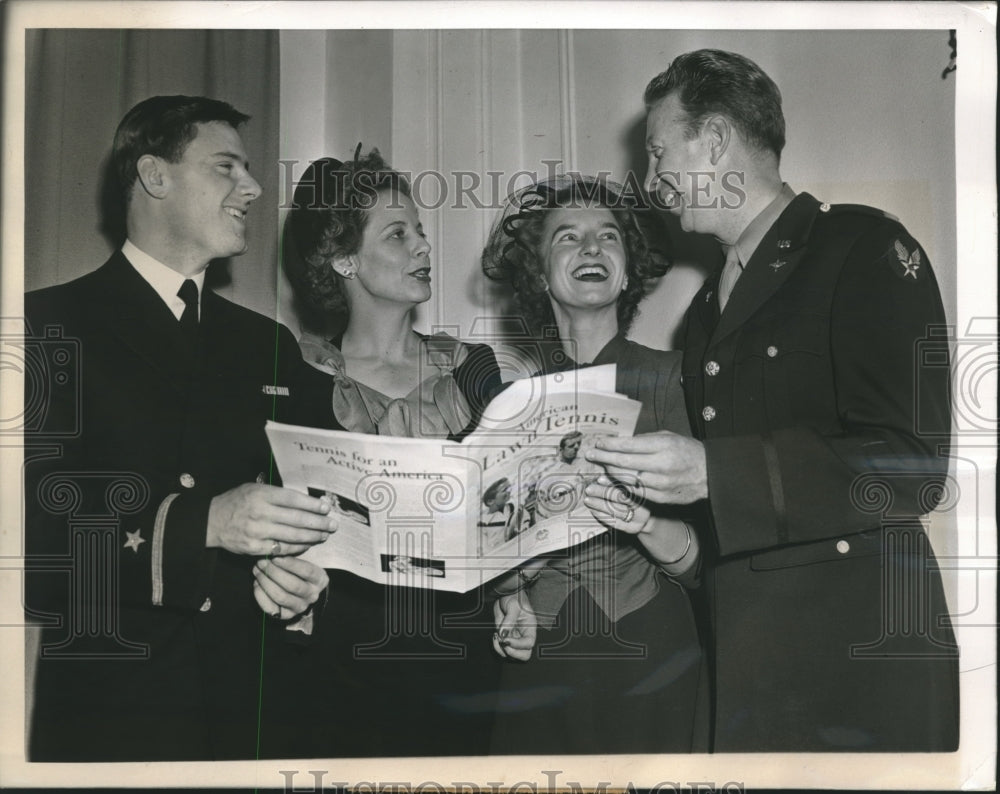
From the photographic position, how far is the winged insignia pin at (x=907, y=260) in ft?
5.83

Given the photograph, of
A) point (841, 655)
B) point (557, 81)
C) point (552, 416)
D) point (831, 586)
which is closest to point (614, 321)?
point (552, 416)

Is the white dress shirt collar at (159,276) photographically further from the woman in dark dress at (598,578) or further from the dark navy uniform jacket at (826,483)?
the dark navy uniform jacket at (826,483)

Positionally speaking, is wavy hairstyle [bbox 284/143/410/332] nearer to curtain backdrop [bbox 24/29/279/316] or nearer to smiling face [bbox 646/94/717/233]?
curtain backdrop [bbox 24/29/279/316]

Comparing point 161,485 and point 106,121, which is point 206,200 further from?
point 161,485

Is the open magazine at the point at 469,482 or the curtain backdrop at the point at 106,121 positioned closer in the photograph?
the open magazine at the point at 469,482

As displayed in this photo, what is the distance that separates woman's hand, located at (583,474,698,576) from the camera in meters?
1.74

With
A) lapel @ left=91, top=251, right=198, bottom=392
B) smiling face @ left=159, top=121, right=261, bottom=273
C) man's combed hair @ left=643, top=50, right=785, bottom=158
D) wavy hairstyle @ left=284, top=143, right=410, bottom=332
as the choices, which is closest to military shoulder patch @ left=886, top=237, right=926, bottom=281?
man's combed hair @ left=643, top=50, right=785, bottom=158

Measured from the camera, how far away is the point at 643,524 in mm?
1748

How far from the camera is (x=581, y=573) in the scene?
5.80 ft

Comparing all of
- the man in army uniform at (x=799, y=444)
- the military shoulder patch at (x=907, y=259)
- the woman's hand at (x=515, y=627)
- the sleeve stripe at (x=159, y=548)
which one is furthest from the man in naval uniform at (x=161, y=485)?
the military shoulder patch at (x=907, y=259)

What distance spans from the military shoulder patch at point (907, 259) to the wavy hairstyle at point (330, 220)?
883mm

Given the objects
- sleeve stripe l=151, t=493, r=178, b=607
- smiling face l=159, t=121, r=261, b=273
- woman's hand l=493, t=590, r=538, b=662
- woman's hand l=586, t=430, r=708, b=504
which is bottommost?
woman's hand l=493, t=590, r=538, b=662

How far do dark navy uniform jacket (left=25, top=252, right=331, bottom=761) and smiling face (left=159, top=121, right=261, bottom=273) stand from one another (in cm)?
9

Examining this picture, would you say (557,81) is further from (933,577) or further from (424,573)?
(933,577)
